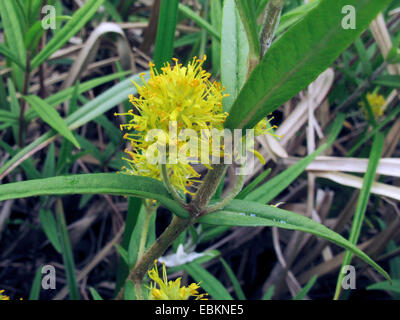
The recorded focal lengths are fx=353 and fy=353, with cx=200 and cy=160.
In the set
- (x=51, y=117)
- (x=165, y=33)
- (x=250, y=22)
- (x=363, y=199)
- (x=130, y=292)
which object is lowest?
(x=130, y=292)

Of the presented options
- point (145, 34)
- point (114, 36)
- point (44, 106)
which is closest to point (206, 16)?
point (145, 34)

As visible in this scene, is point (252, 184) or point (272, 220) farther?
point (252, 184)

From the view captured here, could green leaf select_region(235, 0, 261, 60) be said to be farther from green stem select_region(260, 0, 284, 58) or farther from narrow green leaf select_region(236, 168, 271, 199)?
narrow green leaf select_region(236, 168, 271, 199)

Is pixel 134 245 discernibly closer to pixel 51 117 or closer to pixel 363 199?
pixel 51 117

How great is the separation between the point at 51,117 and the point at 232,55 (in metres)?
0.67

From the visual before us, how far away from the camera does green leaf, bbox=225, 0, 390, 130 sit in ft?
1.56

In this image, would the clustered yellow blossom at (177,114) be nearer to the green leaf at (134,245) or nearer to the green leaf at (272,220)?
the green leaf at (272,220)

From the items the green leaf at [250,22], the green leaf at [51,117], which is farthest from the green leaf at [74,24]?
the green leaf at [250,22]

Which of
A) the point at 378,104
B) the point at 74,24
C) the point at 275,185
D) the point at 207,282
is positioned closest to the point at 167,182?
the point at 275,185

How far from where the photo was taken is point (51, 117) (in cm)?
113

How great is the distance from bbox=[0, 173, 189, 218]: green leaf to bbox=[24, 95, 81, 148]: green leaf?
46 centimetres

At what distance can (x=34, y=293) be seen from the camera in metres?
1.14

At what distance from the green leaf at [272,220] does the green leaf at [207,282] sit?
502 millimetres
